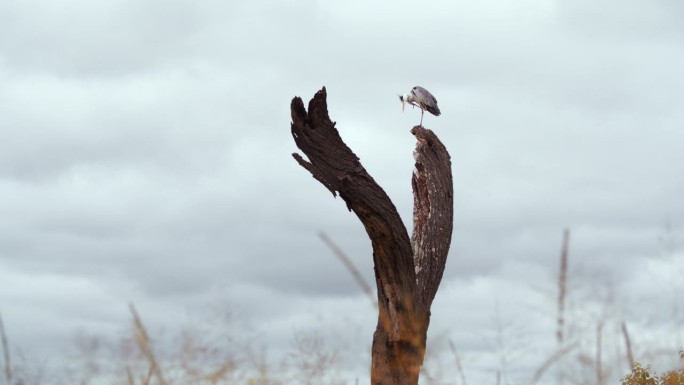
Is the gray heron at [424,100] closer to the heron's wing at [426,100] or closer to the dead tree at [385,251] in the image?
the heron's wing at [426,100]

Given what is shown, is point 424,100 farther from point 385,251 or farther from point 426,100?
point 385,251

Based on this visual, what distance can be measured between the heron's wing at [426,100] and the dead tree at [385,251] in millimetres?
1857

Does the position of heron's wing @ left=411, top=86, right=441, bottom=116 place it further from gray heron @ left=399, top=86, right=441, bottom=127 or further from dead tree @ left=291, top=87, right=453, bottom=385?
dead tree @ left=291, top=87, right=453, bottom=385

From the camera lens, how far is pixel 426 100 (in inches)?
464

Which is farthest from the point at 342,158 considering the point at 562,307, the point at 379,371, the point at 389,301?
the point at 562,307

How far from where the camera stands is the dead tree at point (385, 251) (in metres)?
9.48

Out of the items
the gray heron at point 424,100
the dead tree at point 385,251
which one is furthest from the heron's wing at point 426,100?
the dead tree at point 385,251

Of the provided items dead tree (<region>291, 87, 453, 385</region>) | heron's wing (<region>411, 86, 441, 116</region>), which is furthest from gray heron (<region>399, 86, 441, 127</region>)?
dead tree (<region>291, 87, 453, 385</region>)

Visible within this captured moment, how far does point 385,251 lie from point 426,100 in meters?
2.71

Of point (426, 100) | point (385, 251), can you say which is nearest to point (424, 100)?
point (426, 100)

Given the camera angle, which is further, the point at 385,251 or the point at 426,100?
the point at 426,100

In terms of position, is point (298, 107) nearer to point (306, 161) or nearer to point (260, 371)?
point (306, 161)

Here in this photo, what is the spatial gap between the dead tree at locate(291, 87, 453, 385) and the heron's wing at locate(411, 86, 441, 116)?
1.86 meters

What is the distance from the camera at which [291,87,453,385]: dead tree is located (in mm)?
9484
